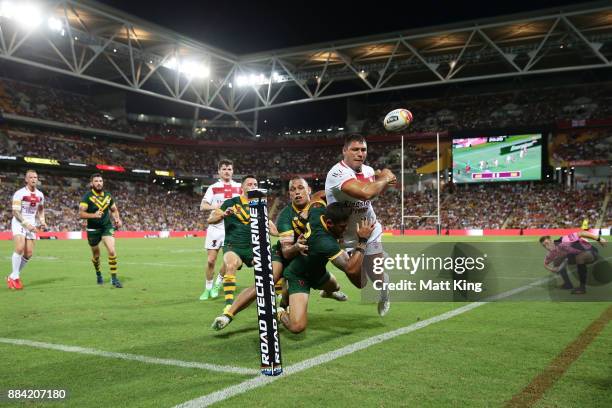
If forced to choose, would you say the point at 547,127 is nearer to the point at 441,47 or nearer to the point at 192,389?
the point at 441,47

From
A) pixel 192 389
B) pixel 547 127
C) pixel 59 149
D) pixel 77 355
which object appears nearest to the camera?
pixel 192 389

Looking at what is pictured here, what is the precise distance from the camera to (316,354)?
5023mm

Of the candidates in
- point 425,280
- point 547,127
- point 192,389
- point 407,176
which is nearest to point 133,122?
point 407,176

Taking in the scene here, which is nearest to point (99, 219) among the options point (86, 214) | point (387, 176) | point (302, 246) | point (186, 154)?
point (86, 214)

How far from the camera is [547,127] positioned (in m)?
44.3

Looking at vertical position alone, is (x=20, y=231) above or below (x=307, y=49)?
below

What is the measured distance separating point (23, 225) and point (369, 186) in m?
8.36

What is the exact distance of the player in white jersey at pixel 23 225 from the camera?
10406 mm

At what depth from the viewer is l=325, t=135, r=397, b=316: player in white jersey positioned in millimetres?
5217

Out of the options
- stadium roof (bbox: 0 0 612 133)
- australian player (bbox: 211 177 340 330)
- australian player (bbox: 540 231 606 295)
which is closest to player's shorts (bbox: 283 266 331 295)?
australian player (bbox: 211 177 340 330)

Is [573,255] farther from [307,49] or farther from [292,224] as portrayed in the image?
[307,49]

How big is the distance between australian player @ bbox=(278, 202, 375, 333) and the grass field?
0.48 metres

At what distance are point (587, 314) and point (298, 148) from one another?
54664mm

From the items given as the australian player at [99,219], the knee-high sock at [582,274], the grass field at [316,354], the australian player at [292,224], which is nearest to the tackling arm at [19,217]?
the australian player at [99,219]
